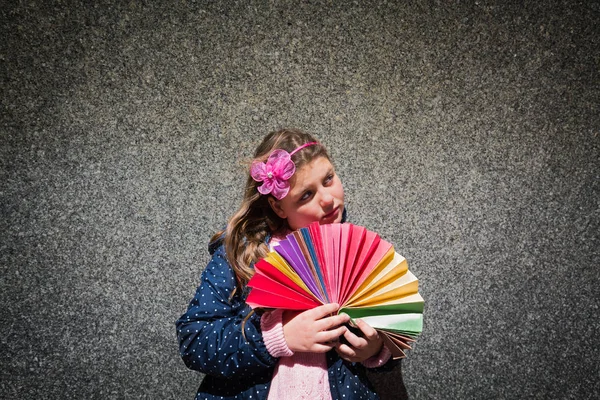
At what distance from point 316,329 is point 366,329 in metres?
0.08

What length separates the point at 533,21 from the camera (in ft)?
3.74

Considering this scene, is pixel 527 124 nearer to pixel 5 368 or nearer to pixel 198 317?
pixel 198 317

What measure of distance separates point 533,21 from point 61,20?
1.15 meters

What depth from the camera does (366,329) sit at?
2.53 ft

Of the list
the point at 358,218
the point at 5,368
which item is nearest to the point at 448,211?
the point at 358,218

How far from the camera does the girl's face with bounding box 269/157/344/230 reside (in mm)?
843

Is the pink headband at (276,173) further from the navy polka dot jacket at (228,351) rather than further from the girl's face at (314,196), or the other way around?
the navy polka dot jacket at (228,351)

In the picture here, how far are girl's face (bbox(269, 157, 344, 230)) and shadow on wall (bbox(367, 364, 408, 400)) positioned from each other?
20.5 inches

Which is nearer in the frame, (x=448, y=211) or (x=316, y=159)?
(x=316, y=159)

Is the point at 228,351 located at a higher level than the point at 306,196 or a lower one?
lower

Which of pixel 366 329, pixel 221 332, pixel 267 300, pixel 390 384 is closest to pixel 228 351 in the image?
pixel 221 332

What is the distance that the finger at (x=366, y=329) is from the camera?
2.53ft

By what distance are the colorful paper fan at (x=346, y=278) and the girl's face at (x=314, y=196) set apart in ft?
0.30

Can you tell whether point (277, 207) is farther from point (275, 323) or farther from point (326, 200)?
point (275, 323)
